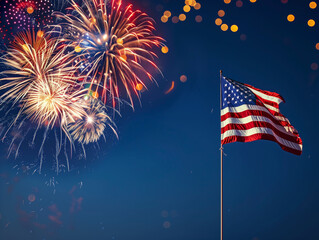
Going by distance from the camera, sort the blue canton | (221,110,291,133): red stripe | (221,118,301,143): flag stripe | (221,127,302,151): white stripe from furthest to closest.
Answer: the blue canton
(221,110,291,133): red stripe
(221,118,301,143): flag stripe
(221,127,302,151): white stripe

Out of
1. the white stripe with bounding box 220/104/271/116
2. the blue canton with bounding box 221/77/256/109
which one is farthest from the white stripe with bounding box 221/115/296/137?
the blue canton with bounding box 221/77/256/109

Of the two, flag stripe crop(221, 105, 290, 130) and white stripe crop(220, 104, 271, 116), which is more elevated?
white stripe crop(220, 104, 271, 116)

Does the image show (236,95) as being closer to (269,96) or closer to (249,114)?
(249,114)

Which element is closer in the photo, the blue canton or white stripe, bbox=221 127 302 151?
white stripe, bbox=221 127 302 151

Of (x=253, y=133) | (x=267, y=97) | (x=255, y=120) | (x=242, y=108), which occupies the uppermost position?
(x=267, y=97)

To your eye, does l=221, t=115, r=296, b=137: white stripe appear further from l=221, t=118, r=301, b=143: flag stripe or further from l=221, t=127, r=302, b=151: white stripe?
l=221, t=127, r=302, b=151: white stripe

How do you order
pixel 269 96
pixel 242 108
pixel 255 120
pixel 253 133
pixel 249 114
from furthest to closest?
pixel 269 96 < pixel 242 108 < pixel 249 114 < pixel 255 120 < pixel 253 133

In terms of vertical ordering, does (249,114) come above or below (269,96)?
below

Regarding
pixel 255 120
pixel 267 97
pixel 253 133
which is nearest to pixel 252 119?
pixel 255 120

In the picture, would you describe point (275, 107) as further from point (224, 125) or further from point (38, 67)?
point (38, 67)
